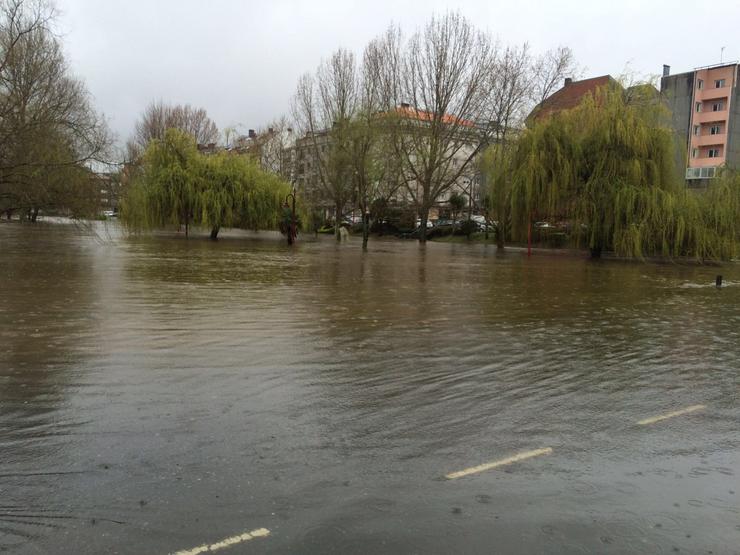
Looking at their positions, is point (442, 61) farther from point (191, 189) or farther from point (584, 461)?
point (584, 461)

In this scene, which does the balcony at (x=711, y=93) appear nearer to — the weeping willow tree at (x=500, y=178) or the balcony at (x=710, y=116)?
the balcony at (x=710, y=116)

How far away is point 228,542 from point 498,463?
70.9 inches

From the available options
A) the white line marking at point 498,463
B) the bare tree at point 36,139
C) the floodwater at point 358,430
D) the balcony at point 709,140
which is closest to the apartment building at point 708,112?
the balcony at point 709,140

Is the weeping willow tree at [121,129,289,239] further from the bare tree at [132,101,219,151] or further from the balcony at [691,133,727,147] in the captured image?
the balcony at [691,133,727,147]

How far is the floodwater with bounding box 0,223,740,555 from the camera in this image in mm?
3070

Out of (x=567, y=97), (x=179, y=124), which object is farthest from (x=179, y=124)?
(x=567, y=97)

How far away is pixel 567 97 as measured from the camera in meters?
63.8

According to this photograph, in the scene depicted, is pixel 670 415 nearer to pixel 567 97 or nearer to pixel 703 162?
pixel 567 97

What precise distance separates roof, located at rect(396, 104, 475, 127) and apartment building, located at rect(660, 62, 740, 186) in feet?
109

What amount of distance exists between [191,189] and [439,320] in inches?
1132

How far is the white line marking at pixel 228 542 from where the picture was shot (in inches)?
110

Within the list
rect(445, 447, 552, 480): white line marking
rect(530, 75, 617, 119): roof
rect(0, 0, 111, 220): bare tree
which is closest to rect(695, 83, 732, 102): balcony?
rect(530, 75, 617, 119): roof

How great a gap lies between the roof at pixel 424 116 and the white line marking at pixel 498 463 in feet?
125

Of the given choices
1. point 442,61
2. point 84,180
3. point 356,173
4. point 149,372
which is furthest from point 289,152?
point 149,372
